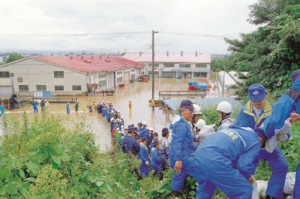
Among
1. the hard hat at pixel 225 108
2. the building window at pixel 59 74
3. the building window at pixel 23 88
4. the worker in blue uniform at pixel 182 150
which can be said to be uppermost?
the building window at pixel 59 74

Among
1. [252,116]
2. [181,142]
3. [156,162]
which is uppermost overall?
[252,116]

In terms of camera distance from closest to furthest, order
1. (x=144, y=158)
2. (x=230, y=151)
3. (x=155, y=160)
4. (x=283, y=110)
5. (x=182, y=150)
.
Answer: (x=230, y=151)
(x=283, y=110)
(x=182, y=150)
(x=155, y=160)
(x=144, y=158)

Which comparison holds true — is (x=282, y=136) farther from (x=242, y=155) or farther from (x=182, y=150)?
(x=182, y=150)

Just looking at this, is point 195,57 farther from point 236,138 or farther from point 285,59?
point 236,138

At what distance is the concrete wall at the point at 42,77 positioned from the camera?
30906 mm

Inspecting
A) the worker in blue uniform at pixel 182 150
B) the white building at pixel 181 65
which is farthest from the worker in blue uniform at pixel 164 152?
the white building at pixel 181 65

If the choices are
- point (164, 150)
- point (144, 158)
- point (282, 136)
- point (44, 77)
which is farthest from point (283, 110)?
point (44, 77)

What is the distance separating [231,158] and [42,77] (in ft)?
109

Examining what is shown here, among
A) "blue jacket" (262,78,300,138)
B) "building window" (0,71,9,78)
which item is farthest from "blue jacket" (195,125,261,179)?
"building window" (0,71,9,78)

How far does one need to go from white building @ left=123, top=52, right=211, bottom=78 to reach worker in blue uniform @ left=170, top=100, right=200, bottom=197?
173ft

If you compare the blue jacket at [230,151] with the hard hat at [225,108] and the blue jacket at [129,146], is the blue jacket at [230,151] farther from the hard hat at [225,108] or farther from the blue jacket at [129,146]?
the blue jacket at [129,146]

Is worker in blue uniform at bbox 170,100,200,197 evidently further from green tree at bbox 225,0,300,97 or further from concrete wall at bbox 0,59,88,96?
concrete wall at bbox 0,59,88,96

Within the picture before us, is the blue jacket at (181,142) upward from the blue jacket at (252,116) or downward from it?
downward

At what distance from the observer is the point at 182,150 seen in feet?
11.8
